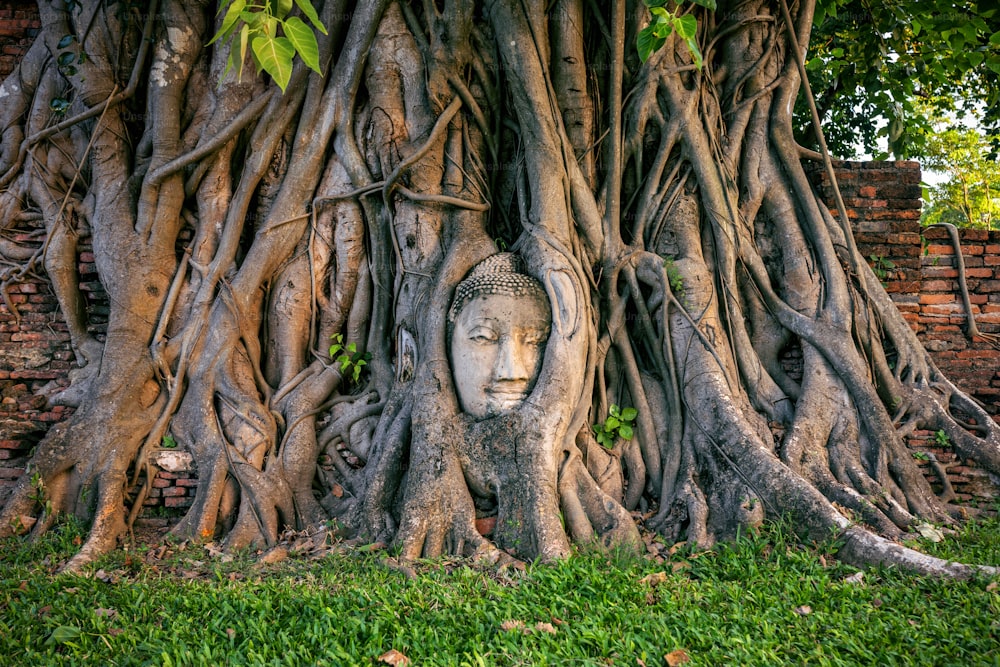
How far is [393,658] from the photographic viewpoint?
8.18ft

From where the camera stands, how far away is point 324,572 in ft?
10.9

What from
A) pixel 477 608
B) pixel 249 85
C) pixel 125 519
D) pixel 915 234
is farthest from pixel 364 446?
pixel 915 234

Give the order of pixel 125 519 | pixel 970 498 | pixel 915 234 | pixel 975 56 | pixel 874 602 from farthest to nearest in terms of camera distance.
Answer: pixel 915 234 < pixel 975 56 < pixel 970 498 < pixel 125 519 < pixel 874 602

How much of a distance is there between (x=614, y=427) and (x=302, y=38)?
8.53 ft

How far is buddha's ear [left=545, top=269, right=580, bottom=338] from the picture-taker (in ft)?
12.9

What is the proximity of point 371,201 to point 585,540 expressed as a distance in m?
2.40

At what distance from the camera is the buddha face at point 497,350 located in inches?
153

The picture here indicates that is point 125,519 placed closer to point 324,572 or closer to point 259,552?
point 259,552

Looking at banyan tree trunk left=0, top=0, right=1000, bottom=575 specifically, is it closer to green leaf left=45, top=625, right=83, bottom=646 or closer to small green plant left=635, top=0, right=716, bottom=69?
green leaf left=45, top=625, right=83, bottom=646

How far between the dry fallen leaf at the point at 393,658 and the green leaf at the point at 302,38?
206cm

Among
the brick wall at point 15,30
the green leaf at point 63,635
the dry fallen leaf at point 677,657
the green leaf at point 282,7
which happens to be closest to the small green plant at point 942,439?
the dry fallen leaf at point 677,657

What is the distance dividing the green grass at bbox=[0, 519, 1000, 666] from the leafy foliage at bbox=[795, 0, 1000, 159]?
114 inches

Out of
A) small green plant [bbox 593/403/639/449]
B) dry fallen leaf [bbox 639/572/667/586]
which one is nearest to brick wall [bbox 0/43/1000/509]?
small green plant [bbox 593/403/639/449]

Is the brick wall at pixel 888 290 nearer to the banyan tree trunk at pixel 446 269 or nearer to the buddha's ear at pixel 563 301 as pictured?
the banyan tree trunk at pixel 446 269
